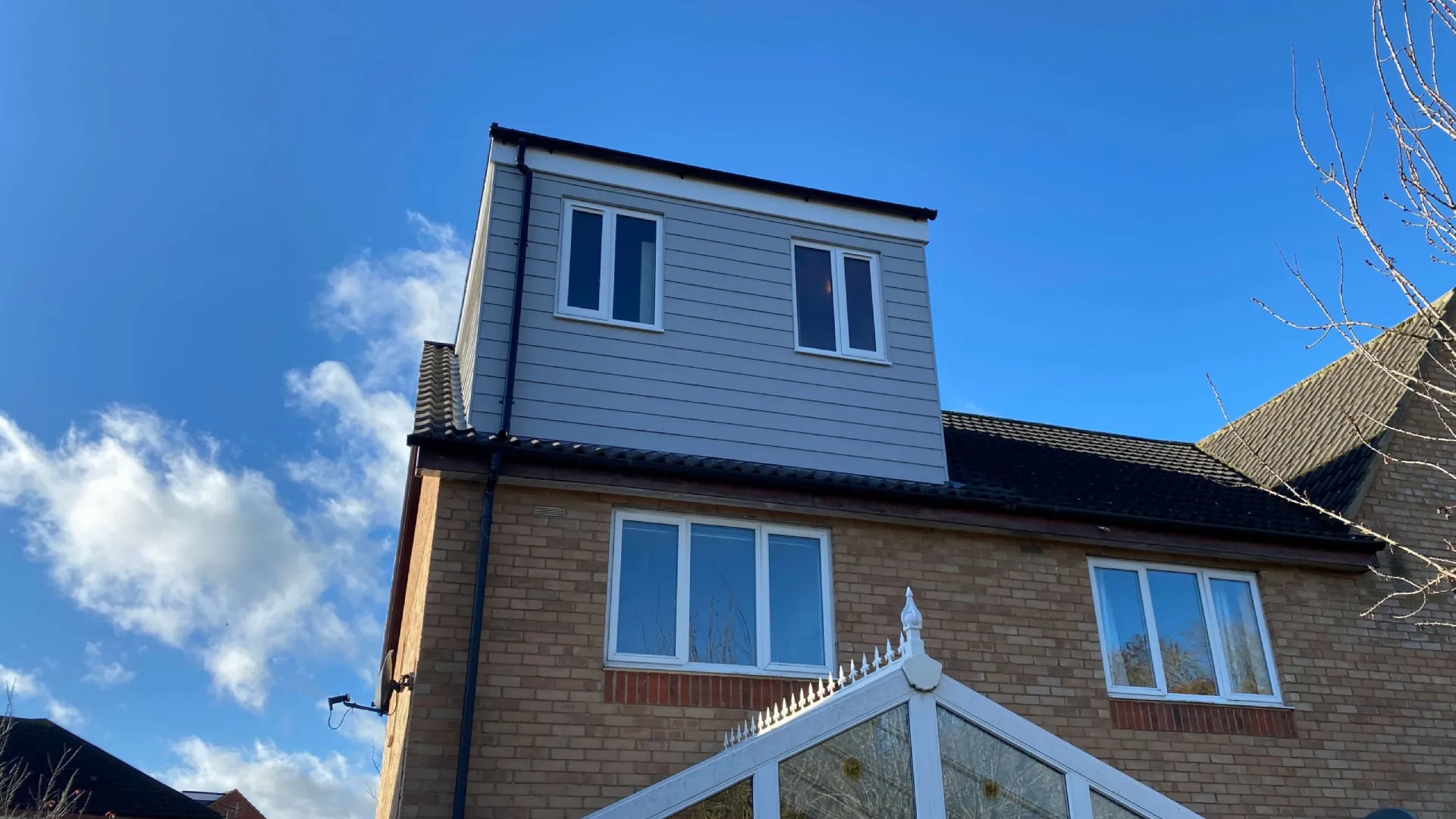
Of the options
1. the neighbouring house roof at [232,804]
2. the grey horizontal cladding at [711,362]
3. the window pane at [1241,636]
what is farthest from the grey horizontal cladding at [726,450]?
the neighbouring house roof at [232,804]

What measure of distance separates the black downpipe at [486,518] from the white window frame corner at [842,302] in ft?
9.24

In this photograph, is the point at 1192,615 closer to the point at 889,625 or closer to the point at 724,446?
the point at 889,625

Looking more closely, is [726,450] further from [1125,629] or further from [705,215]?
[1125,629]

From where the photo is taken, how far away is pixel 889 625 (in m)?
9.95

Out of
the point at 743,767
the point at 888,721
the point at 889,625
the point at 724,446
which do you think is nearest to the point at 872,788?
the point at 888,721

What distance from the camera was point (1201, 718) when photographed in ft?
34.6

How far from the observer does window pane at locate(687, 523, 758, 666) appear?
943cm

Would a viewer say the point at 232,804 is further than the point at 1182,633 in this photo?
Yes

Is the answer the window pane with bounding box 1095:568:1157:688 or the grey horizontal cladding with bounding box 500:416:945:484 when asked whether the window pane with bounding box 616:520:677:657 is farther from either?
the window pane with bounding box 1095:568:1157:688

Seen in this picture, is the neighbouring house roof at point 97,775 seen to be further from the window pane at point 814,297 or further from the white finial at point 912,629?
the white finial at point 912,629

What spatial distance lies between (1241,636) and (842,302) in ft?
17.5

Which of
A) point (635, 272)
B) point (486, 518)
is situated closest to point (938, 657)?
point (486, 518)

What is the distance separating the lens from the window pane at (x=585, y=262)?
10.6 meters

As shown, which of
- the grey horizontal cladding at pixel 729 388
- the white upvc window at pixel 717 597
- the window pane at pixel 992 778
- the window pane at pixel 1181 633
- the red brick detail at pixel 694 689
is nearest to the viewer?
the window pane at pixel 992 778
